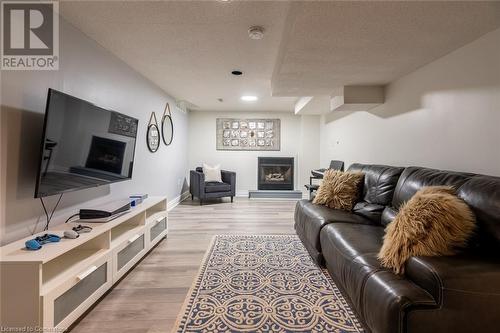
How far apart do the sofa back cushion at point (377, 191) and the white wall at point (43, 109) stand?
2.72m

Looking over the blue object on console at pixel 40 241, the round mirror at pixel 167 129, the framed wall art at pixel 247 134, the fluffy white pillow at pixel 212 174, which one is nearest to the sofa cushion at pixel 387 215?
the blue object on console at pixel 40 241

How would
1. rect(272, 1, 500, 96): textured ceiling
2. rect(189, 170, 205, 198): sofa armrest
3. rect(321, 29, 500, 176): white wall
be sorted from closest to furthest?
1. rect(272, 1, 500, 96): textured ceiling
2. rect(321, 29, 500, 176): white wall
3. rect(189, 170, 205, 198): sofa armrest

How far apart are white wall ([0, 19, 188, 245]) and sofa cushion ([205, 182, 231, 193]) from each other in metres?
1.73

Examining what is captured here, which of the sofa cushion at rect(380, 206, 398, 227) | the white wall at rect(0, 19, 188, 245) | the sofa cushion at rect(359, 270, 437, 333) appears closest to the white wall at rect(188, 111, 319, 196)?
the white wall at rect(0, 19, 188, 245)

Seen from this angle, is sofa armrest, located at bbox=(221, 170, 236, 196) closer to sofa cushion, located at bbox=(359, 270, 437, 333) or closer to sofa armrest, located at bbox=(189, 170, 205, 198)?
sofa armrest, located at bbox=(189, 170, 205, 198)

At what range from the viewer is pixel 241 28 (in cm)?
213

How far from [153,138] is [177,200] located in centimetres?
183

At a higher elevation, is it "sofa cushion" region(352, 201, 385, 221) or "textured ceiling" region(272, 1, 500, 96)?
"textured ceiling" region(272, 1, 500, 96)

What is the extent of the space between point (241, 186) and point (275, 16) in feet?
16.4

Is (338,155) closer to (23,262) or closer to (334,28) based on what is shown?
(334,28)

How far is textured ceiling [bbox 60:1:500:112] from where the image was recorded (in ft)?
5.32

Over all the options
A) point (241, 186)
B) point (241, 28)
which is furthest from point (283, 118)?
point (241, 28)

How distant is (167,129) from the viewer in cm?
467

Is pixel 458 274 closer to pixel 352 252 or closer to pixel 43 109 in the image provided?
pixel 352 252
